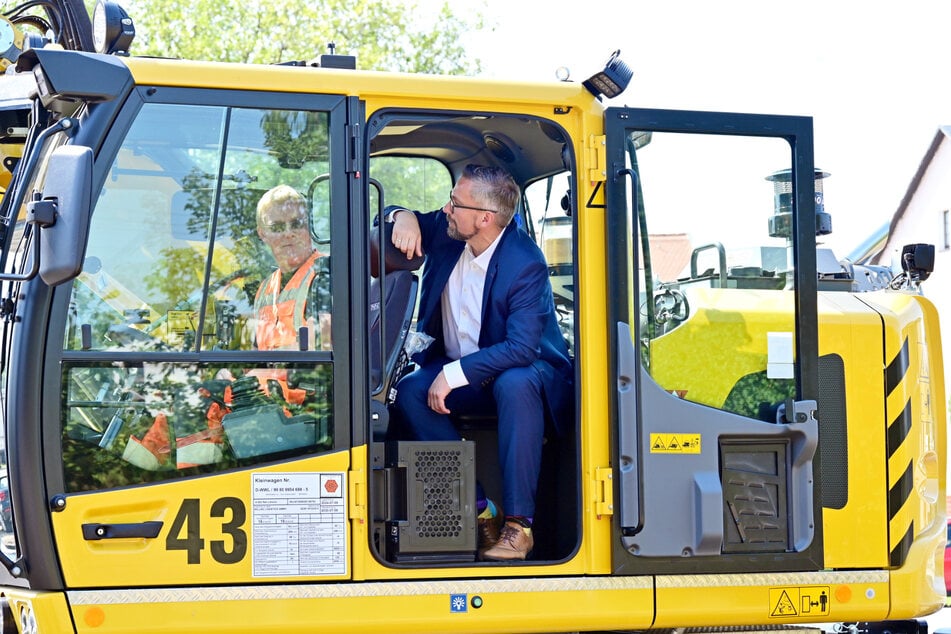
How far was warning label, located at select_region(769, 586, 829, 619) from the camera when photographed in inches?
180

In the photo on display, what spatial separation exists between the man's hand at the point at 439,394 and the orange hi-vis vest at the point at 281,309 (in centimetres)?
62

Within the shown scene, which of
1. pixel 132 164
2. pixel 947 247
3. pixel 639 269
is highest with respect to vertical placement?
pixel 947 247

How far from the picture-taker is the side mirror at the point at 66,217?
3.71 meters

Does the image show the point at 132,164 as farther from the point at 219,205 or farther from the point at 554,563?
the point at 554,563

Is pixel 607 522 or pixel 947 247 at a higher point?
pixel 947 247

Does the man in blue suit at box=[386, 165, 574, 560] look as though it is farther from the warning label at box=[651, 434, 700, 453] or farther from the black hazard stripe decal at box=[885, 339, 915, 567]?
the black hazard stripe decal at box=[885, 339, 915, 567]

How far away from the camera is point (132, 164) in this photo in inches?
161

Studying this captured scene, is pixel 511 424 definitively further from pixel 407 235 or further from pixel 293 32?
pixel 293 32

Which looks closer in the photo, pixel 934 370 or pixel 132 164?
pixel 132 164

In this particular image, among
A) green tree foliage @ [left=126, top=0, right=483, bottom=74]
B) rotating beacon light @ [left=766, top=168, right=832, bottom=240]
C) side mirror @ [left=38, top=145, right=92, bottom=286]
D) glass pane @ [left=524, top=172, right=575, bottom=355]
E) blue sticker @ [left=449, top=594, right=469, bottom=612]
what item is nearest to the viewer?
side mirror @ [left=38, top=145, right=92, bottom=286]

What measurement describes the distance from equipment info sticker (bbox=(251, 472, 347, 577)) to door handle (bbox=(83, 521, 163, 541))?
0.32 meters

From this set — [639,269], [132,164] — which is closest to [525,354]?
[639,269]

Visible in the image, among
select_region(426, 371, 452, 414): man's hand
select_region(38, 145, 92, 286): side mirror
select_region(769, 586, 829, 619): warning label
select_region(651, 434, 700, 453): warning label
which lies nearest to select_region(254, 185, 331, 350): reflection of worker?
select_region(426, 371, 452, 414): man's hand

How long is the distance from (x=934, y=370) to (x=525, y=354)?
1.81 metres
